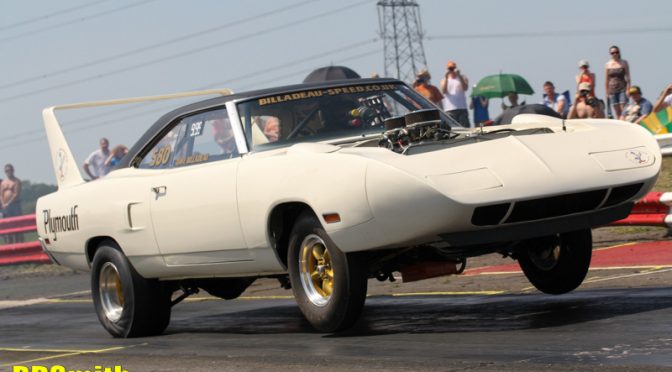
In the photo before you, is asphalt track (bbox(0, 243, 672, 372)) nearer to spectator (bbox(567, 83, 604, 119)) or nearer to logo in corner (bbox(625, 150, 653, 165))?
logo in corner (bbox(625, 150, 653, 165))

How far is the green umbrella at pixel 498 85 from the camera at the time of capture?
21.5 m

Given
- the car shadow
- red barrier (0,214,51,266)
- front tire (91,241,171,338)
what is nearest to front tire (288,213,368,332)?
the car shadow

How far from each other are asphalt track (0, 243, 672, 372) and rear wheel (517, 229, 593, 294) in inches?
4.6

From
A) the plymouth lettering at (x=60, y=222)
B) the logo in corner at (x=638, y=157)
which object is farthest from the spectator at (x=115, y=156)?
the logo in corner at (x=638, y=157)

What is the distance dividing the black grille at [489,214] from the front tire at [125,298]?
2.99 m

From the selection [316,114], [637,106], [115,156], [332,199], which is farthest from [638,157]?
[115,156]

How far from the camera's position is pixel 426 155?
22.3ft

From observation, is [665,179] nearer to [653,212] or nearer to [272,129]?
[653,212]

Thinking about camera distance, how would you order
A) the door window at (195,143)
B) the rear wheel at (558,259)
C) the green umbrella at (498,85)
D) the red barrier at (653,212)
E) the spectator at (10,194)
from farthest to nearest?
1. the spectator at (10,194)
2. the green umbrella at (498,85)
3. the red barrier at (653,212)
4. the door window at (195,143)
5. the rear wheel at (558,259)

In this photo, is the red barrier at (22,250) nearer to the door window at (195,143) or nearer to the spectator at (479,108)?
the spectator at (479,108)

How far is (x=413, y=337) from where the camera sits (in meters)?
7.07

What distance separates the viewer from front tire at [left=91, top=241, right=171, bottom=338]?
28.7ft

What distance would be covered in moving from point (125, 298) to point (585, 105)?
9.49m

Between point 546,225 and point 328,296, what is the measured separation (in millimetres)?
1293
